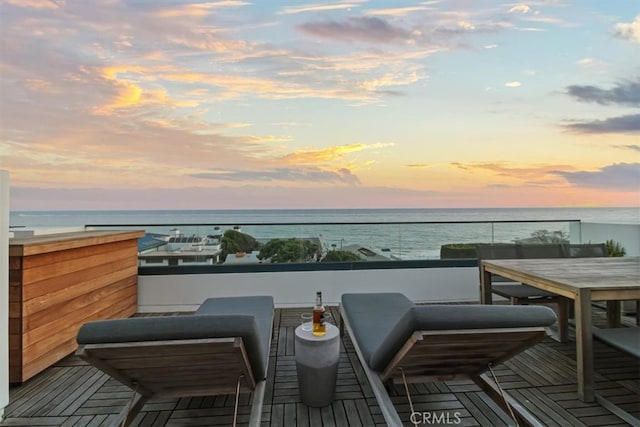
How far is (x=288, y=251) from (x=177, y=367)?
317 cm

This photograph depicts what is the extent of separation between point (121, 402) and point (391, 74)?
522 cm

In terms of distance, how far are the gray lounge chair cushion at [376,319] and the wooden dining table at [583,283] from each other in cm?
104

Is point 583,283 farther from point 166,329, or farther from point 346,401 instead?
point 166,329

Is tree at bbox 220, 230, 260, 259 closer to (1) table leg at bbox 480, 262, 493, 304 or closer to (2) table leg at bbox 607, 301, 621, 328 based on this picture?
(1) table leg at bbox 480, 262, 493, 304

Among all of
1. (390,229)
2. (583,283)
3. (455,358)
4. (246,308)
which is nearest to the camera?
(455,358)

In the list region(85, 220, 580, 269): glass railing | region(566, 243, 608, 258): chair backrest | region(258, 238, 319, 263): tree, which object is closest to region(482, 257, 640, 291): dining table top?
region(566, 243, 608, 258): chair backrest

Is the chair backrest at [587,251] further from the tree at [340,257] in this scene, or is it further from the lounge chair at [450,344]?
the lounge chair at [450,344]

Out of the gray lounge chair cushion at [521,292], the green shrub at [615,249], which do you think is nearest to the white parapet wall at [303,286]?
Result: the gray lounge chair cushion at [521,292]

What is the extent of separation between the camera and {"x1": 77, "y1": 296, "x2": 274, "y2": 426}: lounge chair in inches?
58.0

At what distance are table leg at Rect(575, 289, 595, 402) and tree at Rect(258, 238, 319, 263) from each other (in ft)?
10.5

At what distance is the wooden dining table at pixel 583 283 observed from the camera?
2.20 m

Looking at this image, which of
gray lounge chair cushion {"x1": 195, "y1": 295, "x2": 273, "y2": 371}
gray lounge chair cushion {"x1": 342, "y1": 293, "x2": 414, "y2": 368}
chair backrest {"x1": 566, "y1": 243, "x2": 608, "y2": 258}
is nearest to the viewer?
gray lounge chair cushion {"x1": 342, "y1": 293, "x2": 414, "y2": 368}

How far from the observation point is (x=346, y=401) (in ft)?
7.32

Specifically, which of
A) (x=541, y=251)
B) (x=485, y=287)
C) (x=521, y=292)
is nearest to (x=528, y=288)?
(x=521, y=292)
